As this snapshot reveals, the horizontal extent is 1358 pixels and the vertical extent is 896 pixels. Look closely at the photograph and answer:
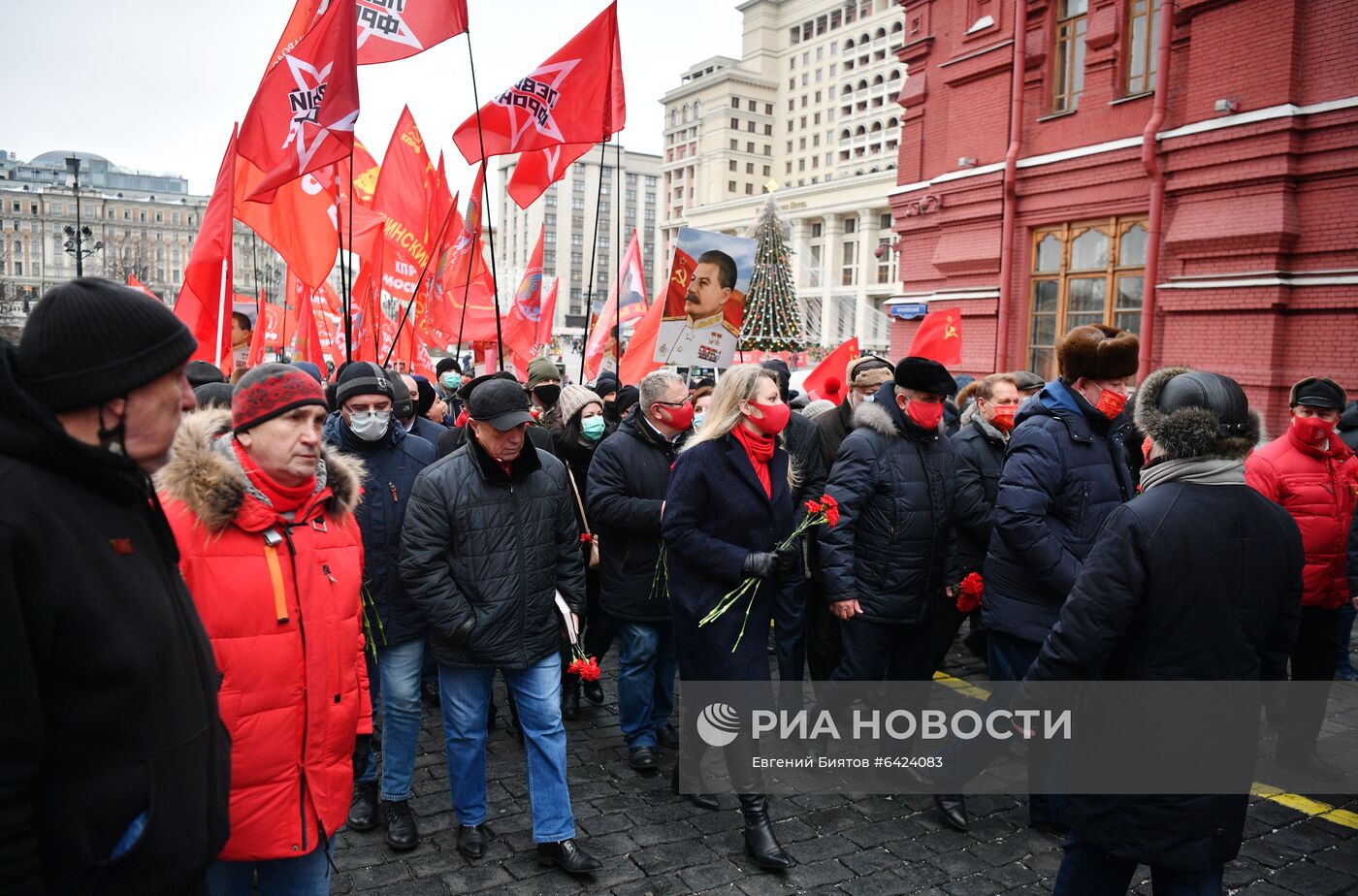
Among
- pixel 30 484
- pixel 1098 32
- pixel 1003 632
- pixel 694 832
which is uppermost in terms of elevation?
pixel 1098 32

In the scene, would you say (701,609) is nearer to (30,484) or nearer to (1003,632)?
(1003,632)

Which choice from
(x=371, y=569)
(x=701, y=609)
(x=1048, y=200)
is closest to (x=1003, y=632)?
(x=701, y=609)

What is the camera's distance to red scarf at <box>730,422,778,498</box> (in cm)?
445

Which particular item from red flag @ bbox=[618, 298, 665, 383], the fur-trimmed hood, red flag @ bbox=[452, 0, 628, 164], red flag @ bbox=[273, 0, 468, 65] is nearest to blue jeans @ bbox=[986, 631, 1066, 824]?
the fur-trimmed hood

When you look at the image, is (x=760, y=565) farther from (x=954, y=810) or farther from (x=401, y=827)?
(x=401, y=827)

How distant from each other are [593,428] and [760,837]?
10.4ft

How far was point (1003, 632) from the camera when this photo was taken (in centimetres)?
455

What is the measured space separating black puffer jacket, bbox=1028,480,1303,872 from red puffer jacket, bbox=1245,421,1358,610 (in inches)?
106

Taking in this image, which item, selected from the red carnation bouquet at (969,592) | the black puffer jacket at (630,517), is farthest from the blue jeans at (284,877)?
the red carnation bouquet at (969,592)

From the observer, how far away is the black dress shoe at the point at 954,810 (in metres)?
4.42

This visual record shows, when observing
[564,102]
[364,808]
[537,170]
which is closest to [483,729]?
[364,808]

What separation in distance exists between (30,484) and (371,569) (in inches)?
115

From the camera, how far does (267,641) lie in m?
2.71

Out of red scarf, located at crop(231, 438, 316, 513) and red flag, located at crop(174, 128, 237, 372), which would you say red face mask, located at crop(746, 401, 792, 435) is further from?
red flag, located at crop(174, 128, 237, 372)
